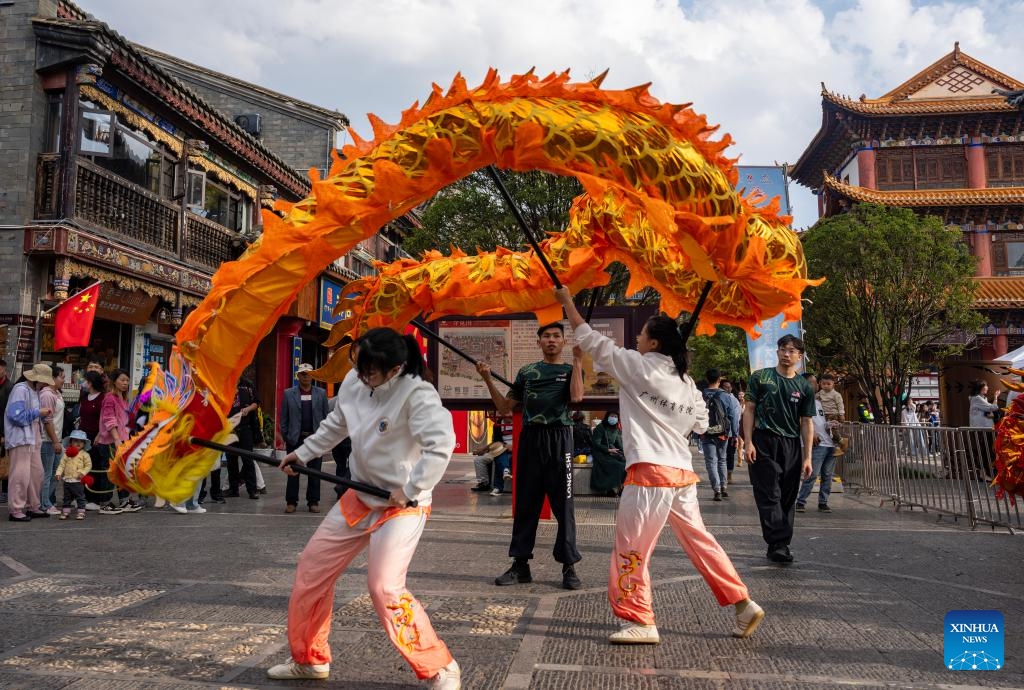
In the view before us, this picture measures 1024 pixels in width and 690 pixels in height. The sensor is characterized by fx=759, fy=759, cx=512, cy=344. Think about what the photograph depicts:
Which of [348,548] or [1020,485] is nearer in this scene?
[348,548]

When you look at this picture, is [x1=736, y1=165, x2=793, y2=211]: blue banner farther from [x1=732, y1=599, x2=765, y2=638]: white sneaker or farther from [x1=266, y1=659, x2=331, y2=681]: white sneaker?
[x1=266, y1=659, x2=331, y2=681]: white sneaker

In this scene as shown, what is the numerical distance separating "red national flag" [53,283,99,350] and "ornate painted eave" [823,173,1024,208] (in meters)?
22.8

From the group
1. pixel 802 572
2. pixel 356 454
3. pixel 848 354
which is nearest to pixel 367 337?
pixel 356 454

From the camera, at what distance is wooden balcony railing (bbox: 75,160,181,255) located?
1203 cm

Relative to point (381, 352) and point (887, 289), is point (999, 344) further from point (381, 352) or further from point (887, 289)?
point (381, 352)

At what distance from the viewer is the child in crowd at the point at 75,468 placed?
842 centimetres

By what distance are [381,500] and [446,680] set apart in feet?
2.49

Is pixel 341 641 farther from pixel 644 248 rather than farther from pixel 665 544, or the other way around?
pixel 665 544

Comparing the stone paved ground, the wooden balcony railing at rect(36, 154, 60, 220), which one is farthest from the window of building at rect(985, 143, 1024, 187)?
the wooden balcony railing at rect(36, 154, 60, 220)

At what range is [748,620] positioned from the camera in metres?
3.88

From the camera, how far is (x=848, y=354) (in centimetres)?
1616

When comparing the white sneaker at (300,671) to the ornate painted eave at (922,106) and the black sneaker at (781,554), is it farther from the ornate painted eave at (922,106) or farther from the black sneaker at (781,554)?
the ornate painted eave at (922,106)

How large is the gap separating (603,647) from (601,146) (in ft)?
8.27

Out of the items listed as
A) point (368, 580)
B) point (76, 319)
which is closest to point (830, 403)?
point (368, 580)
